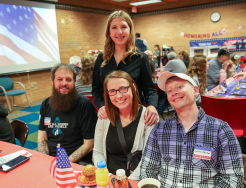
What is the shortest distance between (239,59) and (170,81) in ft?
18.7

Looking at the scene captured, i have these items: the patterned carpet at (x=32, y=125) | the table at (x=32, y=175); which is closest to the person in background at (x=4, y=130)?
the table at (x=32, y=175)

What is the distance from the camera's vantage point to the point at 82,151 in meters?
1.96

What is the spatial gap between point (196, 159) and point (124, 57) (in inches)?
40.8

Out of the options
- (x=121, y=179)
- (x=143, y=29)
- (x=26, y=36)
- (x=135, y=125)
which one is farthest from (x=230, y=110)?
(x=143, y=29)

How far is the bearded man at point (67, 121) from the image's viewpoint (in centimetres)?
201

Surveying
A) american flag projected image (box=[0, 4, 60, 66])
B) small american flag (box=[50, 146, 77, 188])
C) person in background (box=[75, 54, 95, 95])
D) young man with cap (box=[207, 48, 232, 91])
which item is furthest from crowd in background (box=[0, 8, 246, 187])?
american flag projected image (box=[0, 4, 60, 66])

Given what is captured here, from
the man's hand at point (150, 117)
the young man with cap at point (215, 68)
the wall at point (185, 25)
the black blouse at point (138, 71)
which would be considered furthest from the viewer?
the wall at point (185, 25)

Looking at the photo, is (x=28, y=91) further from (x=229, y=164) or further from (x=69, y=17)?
(x=229, y=164)

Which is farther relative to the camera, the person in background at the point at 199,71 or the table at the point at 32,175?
the person in background at the point at 199,71

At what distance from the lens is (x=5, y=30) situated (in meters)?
6.10

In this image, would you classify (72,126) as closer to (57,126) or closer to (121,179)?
(57,126)

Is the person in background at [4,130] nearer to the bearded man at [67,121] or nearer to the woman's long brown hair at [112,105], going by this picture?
the bearded man at [67,121]

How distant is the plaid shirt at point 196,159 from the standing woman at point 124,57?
473 mm

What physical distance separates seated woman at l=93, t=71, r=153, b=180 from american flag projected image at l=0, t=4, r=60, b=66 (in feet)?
18.4
